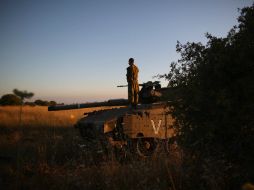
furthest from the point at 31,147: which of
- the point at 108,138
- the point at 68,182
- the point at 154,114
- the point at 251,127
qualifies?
the point at 251,127

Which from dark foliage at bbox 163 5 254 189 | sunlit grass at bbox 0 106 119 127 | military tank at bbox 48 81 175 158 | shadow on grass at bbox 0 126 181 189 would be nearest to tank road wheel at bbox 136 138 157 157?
military tank at bbox 48 81 175 158

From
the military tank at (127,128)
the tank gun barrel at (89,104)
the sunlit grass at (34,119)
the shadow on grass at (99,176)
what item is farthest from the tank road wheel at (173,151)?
A: the sunlit grass at (34,119)

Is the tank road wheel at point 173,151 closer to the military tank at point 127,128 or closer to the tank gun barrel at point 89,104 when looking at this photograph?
the military tank at point 127,128

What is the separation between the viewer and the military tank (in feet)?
30.3

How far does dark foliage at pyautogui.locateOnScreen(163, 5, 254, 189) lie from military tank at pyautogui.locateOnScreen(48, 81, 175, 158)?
12.6 ft

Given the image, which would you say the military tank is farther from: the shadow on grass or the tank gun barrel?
the shadow on grass

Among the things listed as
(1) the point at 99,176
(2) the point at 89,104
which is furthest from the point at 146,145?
(1) the point at 99,176

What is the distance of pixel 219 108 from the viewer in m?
4.40

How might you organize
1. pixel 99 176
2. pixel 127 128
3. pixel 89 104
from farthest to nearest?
pixel 89 104 → pixel 127 128 → pixel 99 176

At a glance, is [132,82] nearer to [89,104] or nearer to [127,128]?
[127,128]

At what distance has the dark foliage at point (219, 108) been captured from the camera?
4.33 meters

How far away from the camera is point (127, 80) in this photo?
33.3 feet

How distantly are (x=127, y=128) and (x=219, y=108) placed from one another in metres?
5.27

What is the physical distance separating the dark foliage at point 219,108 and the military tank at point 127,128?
384 cm
